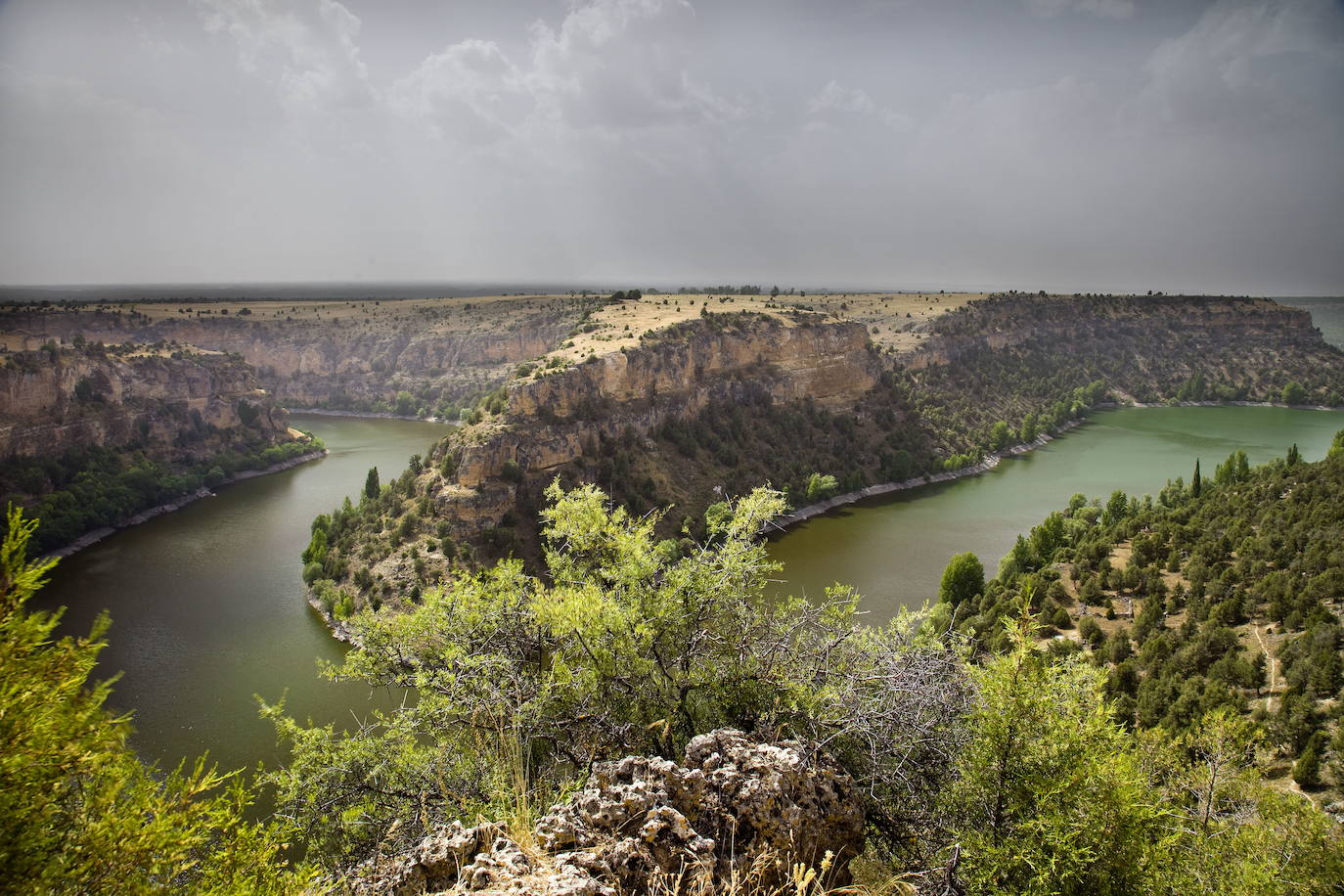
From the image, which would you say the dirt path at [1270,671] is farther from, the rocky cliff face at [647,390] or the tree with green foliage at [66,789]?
the rocky cliff face at [647,390]

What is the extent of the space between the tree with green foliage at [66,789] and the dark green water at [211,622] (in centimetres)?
1476

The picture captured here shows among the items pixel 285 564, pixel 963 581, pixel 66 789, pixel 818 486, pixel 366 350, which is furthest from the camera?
pixel 366 350

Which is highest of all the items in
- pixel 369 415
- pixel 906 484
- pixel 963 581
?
pixel 369 415

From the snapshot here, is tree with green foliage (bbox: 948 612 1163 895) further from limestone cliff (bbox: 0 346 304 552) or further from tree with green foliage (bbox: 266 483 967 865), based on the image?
limestone cliff (bbox: 0 346 304 552)

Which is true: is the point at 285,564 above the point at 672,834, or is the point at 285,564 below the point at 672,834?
below

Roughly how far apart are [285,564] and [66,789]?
33.4 m

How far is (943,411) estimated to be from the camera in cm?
5941

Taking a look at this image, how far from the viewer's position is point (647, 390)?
4228 centimetres

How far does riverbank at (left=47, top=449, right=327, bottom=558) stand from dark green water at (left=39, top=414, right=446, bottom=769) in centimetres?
54

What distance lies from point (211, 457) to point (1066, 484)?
211ft

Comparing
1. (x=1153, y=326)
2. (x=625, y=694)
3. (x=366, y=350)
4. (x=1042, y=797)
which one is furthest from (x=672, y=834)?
(x=1153, y=326)

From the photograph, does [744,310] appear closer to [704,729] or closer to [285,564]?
[285,564]

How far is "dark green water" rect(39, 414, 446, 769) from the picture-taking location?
811 inches

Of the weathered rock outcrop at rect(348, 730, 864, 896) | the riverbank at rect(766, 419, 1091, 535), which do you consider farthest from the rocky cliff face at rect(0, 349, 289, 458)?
the weathered rock outcrop at rect(348, 730, 864, 896)
